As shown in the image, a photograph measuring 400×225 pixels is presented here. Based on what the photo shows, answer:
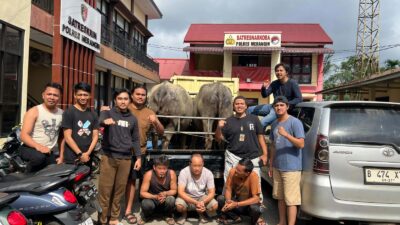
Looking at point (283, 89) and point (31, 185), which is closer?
point (31, 185)

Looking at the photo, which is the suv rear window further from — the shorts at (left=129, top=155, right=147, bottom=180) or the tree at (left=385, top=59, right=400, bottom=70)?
the tree at (left=385, top=59, right=400, bottom=70)

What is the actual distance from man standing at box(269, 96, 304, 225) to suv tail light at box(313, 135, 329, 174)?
0.75 ft

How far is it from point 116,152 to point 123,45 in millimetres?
15940

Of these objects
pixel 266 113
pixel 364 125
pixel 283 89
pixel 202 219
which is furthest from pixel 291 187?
pixel 266 113

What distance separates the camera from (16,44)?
30.5 ft

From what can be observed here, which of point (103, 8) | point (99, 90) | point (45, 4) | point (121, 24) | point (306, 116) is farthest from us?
point (121, 24)

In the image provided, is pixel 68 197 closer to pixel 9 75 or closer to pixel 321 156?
pixel 321 156

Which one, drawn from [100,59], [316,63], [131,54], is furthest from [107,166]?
[316,63]

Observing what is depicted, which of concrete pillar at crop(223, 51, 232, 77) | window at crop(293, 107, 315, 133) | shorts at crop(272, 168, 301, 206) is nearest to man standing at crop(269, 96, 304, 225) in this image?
shorts at crop(272, 168, 301, 206)

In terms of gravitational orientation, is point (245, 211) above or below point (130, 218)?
above

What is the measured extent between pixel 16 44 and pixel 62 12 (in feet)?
5.71

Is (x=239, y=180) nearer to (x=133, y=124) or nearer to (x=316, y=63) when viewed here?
(x=133, y=124)

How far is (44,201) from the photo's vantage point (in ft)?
12.0

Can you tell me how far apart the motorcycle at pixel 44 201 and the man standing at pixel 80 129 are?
110 centimetres
